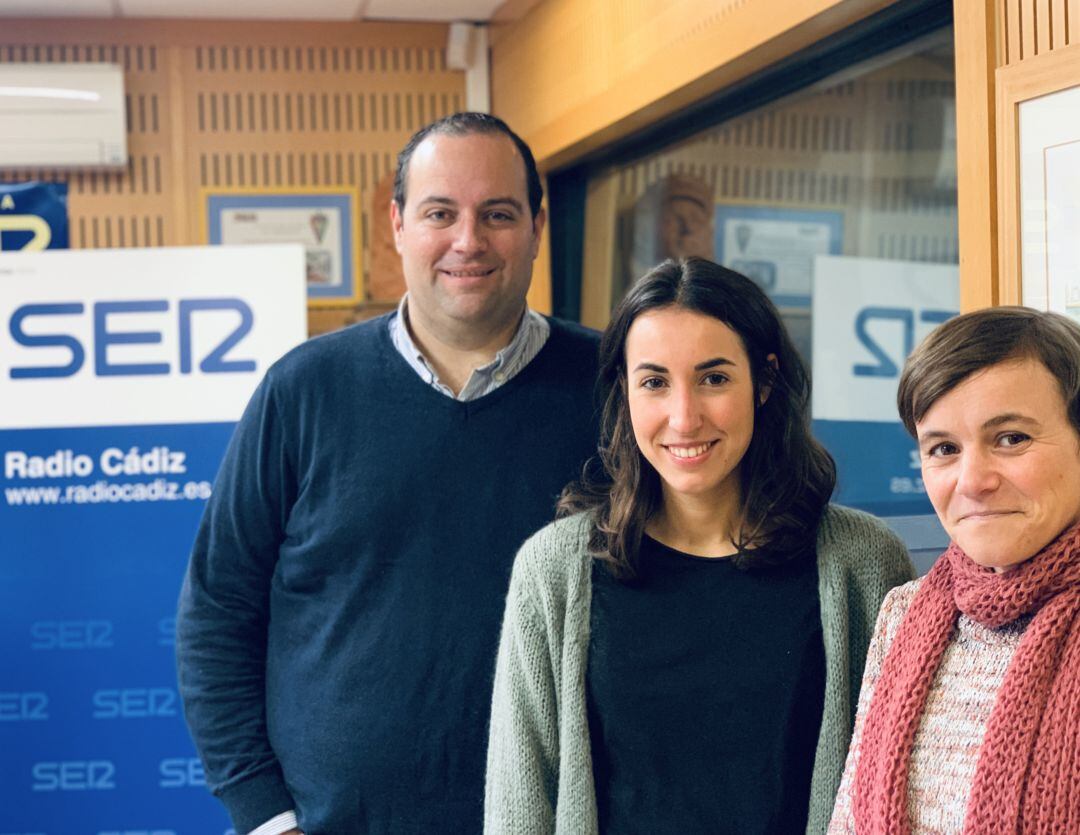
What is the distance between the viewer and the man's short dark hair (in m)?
2.08

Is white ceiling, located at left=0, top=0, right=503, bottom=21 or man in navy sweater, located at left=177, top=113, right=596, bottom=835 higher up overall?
white ceiling, located at left=0, top=0, right=503, bottom=21


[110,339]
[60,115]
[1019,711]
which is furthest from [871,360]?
[60,115]

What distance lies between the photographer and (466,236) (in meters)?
2.03

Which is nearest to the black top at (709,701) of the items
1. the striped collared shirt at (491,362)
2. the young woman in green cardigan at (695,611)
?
the young woman in green cardigan at (695,611)

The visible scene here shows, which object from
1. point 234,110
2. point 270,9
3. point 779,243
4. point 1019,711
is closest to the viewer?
point 1019,711

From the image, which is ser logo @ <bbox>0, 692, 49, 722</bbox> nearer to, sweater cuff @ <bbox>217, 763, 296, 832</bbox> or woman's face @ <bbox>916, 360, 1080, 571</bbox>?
sweater cuff @ <bbox>217, 763, 296, 832</bbox>

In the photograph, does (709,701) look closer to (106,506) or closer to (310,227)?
(106,506)

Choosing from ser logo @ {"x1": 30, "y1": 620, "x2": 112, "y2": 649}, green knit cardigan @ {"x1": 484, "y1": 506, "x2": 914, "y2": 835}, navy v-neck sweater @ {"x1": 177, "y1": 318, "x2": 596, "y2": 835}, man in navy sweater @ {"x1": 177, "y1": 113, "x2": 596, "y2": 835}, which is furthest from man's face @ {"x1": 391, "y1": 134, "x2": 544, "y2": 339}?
ser logo @ {"x1": 30, "y1": 620, "x2": 112, "y2": 649}

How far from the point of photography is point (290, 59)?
4.12 m

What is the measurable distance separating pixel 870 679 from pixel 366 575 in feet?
2.86

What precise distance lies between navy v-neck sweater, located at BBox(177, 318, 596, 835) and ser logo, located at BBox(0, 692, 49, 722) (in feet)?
4.14

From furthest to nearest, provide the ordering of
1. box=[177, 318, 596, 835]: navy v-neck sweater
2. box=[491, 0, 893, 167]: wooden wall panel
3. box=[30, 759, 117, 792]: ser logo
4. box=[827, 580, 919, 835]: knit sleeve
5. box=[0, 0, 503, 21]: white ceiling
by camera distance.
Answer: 1. box=[0, 0, 503, 21]: white ceiling
2. box=[30, 759, 117, 792]: ser logo
3. box=[491, 0, 893, 167]: wooden wall panel
4. box=[177, 318, 596, 835]: navy v-neck sweater
5. box=[827, 580, 919, 835]: knit sleeve

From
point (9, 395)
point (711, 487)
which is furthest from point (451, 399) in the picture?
point (9, 395)

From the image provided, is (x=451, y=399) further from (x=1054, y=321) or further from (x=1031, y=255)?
(x=1054, y=321)
